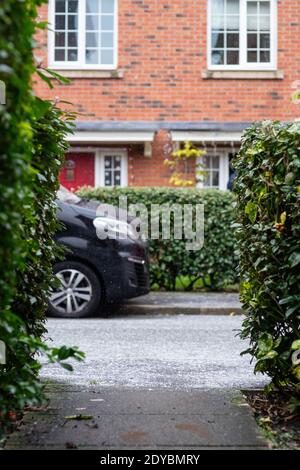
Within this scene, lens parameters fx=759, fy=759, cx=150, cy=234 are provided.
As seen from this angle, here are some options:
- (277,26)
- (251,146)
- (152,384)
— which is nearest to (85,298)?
(152,384)

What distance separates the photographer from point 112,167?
→ 1677 centimetres

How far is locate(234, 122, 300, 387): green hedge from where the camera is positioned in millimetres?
4148

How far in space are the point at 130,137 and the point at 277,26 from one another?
164 inches

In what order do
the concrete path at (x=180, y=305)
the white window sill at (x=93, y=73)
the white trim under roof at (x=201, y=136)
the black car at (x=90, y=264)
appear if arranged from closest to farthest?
1. the black car at (x=90, y=264)
2. the concrete path at (x=180, y=305)
3. the white trim under roof at (x=201, y=136)
4. the white window sill at (x=93, y=73)

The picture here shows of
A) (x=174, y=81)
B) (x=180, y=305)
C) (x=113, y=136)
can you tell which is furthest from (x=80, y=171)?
(x=180, y=305)

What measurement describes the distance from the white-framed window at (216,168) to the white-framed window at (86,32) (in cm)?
292

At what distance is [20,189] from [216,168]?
563 inches

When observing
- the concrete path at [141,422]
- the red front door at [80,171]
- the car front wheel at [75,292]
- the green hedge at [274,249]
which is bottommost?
the concrete path at [141,422]

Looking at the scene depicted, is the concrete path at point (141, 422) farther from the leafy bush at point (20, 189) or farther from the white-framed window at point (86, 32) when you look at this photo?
the white-framed window at point (86, 32)

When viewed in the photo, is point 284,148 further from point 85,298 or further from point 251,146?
point 85,298

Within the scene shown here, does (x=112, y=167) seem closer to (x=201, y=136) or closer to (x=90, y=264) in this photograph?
(x=201, y=136)

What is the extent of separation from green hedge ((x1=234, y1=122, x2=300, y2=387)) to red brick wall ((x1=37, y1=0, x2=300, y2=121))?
40.3 feet

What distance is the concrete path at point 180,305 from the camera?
10523 millimetres

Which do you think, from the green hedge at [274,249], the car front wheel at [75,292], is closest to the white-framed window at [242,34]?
the car front wheel at [75,292]
